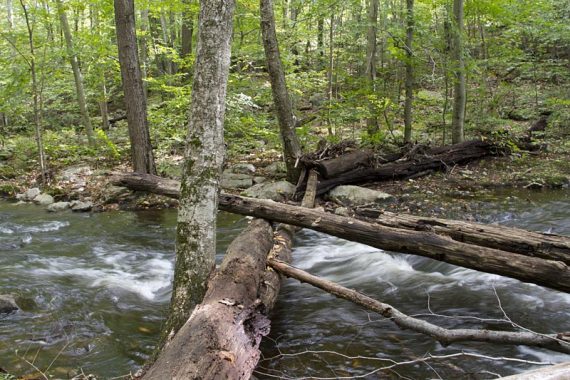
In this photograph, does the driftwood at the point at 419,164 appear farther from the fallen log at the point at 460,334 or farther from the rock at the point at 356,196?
the fallen log at the point at 460,334

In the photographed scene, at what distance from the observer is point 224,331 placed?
3.22 meters

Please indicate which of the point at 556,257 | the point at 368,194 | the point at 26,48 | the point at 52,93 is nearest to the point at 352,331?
the point at 556,257

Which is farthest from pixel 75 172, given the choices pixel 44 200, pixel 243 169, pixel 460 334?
pixel 460 334

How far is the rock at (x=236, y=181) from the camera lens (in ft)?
36.7

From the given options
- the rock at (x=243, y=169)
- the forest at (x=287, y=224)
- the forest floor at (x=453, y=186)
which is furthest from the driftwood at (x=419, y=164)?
the rock at (x=243, y=169)

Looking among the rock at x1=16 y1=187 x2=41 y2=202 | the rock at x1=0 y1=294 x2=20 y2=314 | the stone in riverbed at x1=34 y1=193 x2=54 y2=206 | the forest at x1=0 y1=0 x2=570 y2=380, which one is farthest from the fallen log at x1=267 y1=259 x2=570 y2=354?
the rock at x1=16 y1=187 x2=41 y2=202

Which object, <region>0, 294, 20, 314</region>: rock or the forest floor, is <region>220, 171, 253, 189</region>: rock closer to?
the forest floor

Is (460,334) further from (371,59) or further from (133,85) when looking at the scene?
(371,59)

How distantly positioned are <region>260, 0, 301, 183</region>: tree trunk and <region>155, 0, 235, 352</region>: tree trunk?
18.6 ft

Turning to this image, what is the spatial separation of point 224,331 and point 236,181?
8356 mm

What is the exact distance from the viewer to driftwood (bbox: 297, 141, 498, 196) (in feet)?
33.4

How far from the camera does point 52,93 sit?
18.1 metres

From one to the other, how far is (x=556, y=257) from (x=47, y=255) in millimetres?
7573

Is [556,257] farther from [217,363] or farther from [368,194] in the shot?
[368,194]
